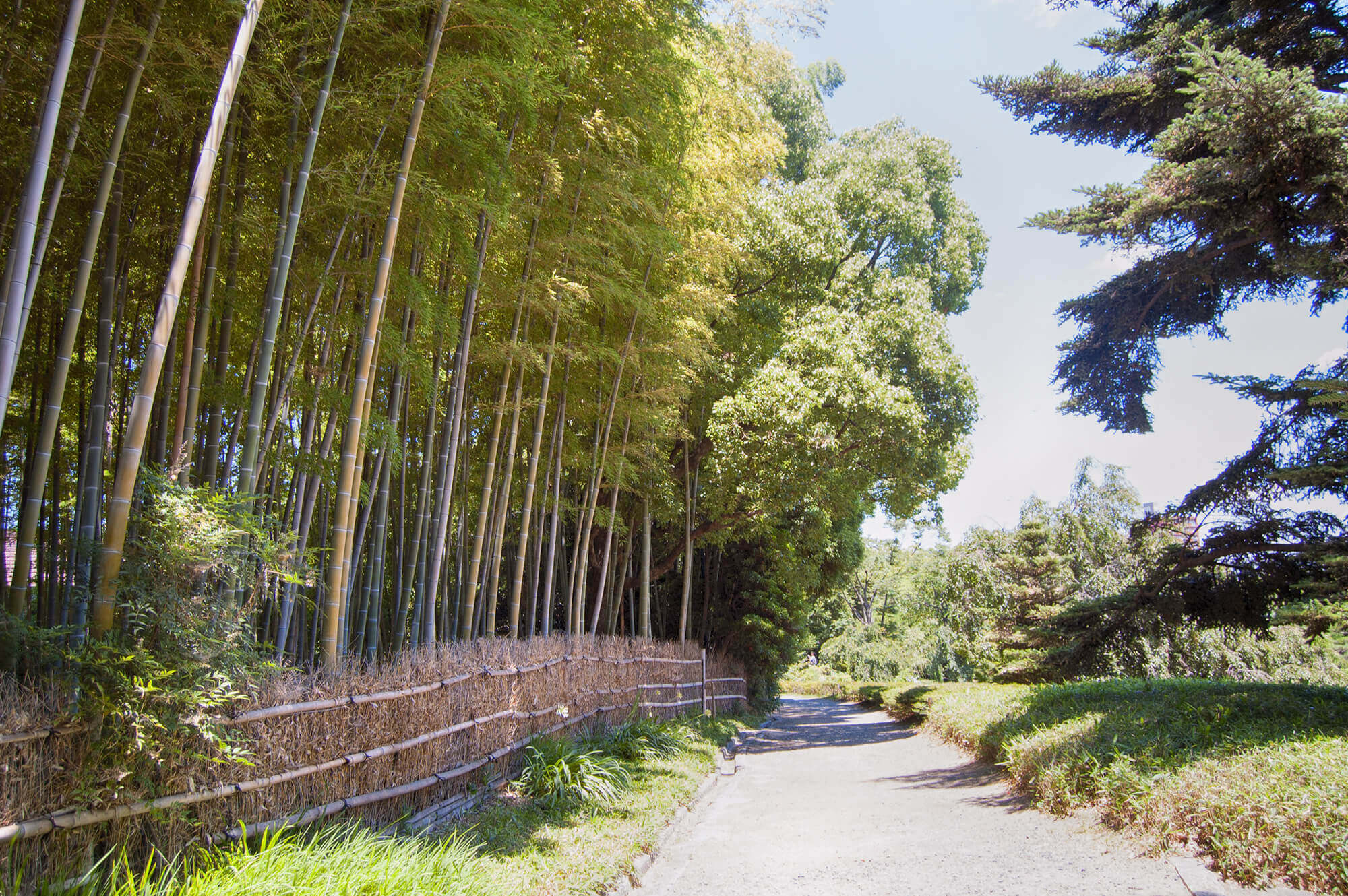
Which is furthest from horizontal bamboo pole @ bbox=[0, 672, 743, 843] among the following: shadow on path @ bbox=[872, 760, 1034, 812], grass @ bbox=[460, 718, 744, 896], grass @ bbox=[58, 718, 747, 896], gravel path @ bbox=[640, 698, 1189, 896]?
shadow on path @ bbox=[872, 760, 1034, 812]

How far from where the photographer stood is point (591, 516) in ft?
25.2

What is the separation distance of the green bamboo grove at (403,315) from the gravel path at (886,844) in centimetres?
220

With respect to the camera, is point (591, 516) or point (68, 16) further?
point (591, 516)

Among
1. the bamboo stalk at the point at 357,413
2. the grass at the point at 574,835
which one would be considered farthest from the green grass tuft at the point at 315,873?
the bamboo stalk at the point at 357,413

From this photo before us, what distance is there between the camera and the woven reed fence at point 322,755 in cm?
199

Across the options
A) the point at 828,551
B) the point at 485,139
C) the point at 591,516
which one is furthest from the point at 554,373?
the point at 828,551

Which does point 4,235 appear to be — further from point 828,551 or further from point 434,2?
point 828,551

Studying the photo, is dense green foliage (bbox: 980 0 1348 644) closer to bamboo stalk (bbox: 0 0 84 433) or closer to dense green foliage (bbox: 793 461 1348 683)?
dense green foliage (bbox: 793 461 1348 683)

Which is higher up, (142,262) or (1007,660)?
(142,262)

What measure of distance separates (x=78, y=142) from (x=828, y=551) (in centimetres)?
1203

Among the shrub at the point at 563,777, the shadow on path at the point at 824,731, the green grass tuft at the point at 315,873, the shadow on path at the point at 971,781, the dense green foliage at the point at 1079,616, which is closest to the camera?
the green grass tuft at the point at 315,873

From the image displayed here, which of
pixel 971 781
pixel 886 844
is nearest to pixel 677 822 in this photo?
pixel 886 844

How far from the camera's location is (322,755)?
2980mm

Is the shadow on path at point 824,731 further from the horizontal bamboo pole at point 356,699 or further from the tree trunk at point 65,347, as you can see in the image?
the tree trunk at point 65,347
